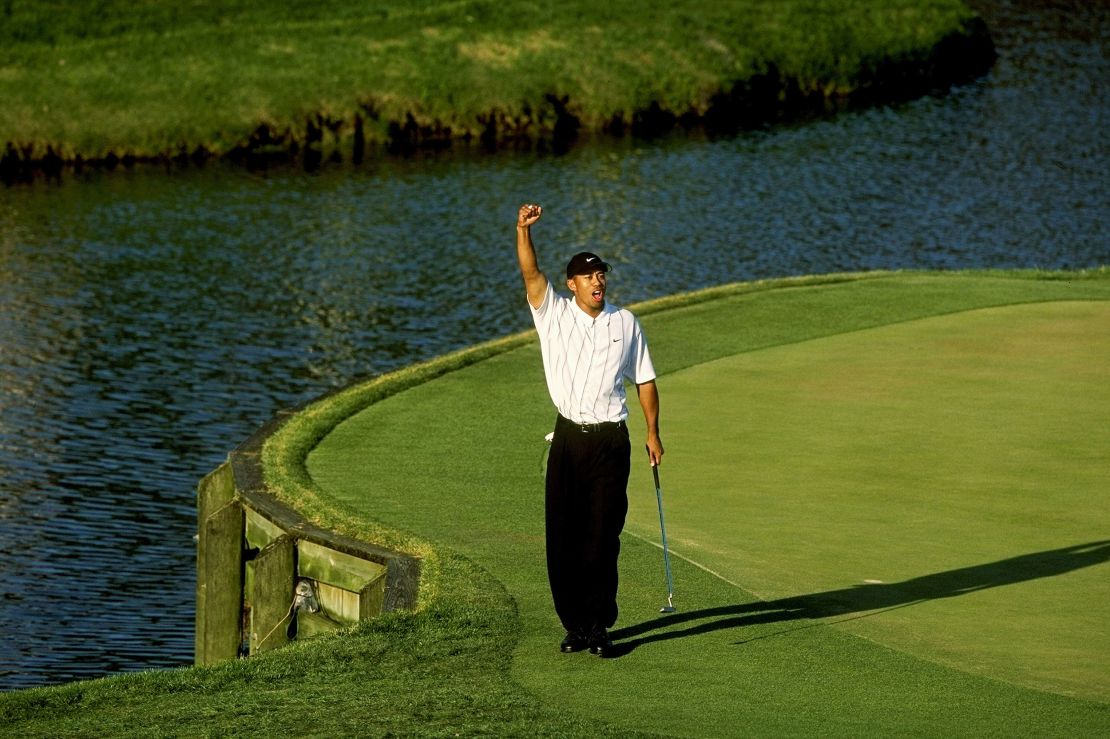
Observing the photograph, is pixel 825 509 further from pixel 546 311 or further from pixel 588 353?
pixel 546 311

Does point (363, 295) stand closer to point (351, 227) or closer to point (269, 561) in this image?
point (351, 227)

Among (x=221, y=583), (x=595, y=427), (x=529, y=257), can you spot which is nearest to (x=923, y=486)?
(x=595, y=427)

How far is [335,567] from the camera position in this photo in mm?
12977

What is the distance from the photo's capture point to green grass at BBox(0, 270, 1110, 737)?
32.8 ft

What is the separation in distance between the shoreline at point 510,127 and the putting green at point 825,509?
24963mm

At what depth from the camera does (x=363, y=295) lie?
32.1m

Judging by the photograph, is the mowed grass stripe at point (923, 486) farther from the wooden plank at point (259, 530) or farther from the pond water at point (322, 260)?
the pond water at point (322, 260)

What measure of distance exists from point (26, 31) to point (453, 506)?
39162 millimetres

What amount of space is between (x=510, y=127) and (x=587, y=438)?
124 feet

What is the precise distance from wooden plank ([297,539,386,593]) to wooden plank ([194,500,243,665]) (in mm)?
1423

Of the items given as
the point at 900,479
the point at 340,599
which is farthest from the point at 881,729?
the point at 900,479

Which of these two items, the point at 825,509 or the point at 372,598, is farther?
the point at 825,509

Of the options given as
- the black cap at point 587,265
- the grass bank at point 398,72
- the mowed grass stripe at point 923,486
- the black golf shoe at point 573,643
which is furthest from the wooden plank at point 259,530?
the grass bank at point 398,72

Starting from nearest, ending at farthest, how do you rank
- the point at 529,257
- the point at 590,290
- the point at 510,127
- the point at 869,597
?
the point at 529,257 < the point at 590,290 < the point at 869,597 < the point at 510,127
